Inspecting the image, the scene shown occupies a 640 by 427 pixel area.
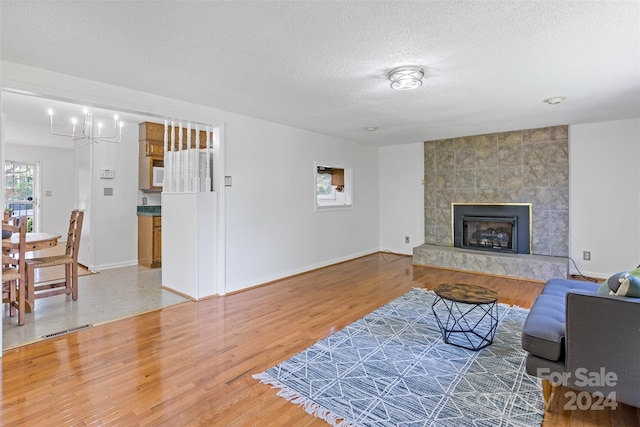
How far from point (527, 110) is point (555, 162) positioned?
1465 mm

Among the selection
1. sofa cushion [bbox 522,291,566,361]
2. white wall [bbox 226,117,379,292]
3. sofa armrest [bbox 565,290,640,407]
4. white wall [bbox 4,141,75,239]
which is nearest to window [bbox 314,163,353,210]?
white wall [bbox 226,117,379,292]

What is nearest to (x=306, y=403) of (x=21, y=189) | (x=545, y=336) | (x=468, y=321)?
(x=545, y=336)

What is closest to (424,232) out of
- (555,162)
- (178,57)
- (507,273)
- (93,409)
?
(507,273)

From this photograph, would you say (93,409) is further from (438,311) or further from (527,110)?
(527,110)

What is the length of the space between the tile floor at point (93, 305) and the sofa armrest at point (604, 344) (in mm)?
3627

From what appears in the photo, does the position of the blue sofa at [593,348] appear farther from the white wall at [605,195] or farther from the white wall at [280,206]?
the white wall at [605,195]

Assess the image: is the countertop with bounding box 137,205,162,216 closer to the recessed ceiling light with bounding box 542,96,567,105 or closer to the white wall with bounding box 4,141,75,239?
the white wall with bounding box 4,141,75,239

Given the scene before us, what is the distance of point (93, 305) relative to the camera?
352cm

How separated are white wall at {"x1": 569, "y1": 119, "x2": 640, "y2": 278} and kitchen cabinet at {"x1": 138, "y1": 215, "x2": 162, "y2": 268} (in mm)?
6582

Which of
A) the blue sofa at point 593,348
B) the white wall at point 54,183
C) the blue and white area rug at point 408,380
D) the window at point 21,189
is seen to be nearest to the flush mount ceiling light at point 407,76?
the blue sofa at point 593,348

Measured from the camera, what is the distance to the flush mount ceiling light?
2578 millimetres

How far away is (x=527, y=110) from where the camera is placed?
3.86 m

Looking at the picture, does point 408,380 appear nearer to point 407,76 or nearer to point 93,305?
point 407,76

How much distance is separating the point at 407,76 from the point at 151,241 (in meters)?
4.83
